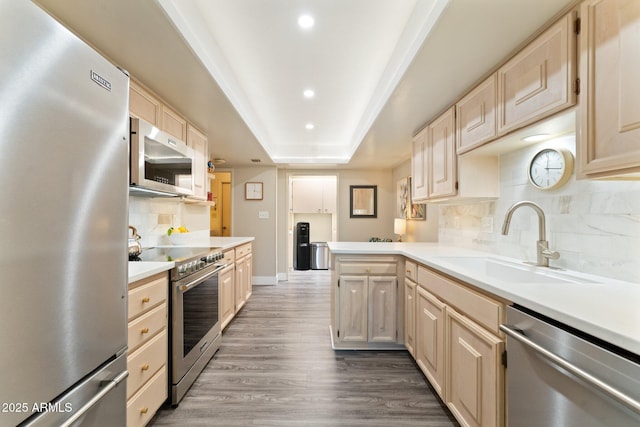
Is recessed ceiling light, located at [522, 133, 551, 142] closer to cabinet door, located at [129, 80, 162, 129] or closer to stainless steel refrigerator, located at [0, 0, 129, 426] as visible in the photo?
stainless steel refrigerator, located at [0, 0, 129, 426]

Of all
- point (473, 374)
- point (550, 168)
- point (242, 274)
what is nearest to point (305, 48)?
point (550, 168)

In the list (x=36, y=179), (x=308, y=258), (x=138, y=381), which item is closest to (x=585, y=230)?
(x=36, y=179)

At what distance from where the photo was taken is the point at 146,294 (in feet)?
4.50

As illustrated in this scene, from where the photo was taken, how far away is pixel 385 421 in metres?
1.53

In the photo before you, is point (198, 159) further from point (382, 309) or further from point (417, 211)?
point (417, 211)

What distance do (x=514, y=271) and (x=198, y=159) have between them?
2962 millimetres

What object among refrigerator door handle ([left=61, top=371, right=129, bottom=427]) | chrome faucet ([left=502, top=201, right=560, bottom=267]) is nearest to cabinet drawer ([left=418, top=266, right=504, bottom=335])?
chrome faucet ([left=502, top=201, right=560, bottom=267])

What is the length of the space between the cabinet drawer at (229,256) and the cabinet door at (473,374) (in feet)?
7.03

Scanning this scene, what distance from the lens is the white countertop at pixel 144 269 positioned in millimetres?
1246

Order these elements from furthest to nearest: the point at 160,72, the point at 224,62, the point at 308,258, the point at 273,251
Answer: the point at 308,258 → the point at 273,251 → the point at 224,62 → the point at 160,72

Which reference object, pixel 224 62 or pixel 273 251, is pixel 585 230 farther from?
pixel 273 251

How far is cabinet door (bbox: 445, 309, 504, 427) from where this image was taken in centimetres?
110

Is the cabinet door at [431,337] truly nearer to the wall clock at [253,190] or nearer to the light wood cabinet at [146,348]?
the light wood cabinet at [146,348]

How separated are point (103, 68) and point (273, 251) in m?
4.13
